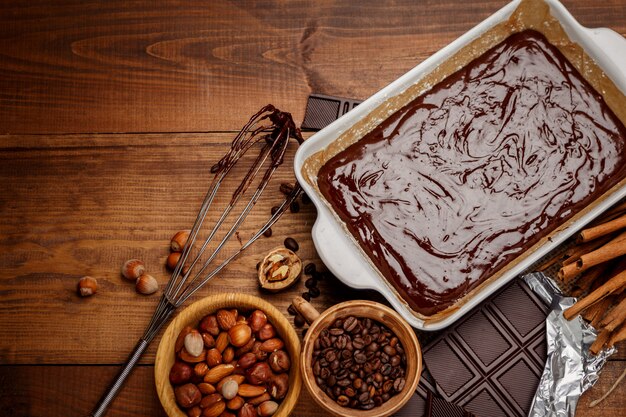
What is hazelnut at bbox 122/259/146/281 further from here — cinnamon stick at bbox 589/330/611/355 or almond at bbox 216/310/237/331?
cinnamon stick at bbox 589/330/611/355

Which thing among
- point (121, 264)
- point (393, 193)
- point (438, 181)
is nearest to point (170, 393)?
point (121, 264)

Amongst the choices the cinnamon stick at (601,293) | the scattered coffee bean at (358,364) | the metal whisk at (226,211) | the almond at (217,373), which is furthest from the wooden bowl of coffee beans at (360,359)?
the cinnamon stick at (601,293)

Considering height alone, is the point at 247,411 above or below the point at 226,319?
below

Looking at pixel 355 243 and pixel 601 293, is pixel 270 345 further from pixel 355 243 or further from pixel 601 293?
pixel 601 293

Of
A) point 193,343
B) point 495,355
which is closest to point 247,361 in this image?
point 193,343

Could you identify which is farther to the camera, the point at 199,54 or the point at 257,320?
the point at 199,54

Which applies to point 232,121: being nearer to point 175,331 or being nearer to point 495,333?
point 175,331
